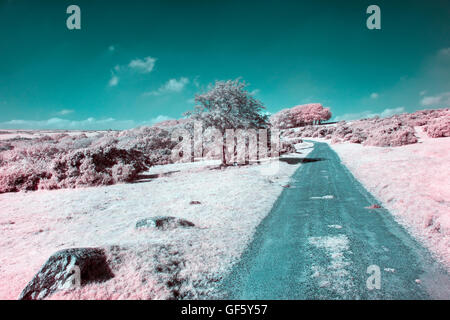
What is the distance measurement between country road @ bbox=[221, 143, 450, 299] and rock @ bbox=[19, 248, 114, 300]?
2021 millimetres

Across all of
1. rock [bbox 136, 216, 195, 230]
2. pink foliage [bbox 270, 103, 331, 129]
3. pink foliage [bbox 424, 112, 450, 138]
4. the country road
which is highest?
pink foliage [bbox 270, 103, 331, 129]

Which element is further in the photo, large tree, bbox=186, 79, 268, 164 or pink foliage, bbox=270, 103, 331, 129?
pink foliage, bbox=270, 103, 331, 129

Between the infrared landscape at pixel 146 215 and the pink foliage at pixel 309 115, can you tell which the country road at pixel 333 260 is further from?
the pink foliage at pixel 309 115

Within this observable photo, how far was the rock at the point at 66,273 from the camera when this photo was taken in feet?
9.34

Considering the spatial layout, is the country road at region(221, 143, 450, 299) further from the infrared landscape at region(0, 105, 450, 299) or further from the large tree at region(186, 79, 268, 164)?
the large tree at region(186, 79, 268, 164)

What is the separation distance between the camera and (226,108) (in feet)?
53.2

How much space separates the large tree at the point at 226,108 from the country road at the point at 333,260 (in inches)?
427

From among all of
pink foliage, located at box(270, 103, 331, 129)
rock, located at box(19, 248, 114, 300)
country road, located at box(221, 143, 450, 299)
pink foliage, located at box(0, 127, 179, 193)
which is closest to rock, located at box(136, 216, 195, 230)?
rock, located at box(19, 248, 114, 300)

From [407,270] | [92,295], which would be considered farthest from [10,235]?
[407,270]

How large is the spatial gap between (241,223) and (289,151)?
2066 centimetres

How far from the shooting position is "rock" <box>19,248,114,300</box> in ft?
9.34

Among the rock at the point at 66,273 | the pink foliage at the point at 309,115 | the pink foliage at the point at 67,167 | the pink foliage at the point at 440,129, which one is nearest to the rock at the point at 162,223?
→ the rock at the point at 66,273

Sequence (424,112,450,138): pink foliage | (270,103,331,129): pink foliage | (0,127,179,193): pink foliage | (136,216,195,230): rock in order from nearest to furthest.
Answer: (136,216,195,230): rock < (0,127,179,193): pink foliage < (424,112,450,138): pink foliage < (270,103,331,129): pink foliage
